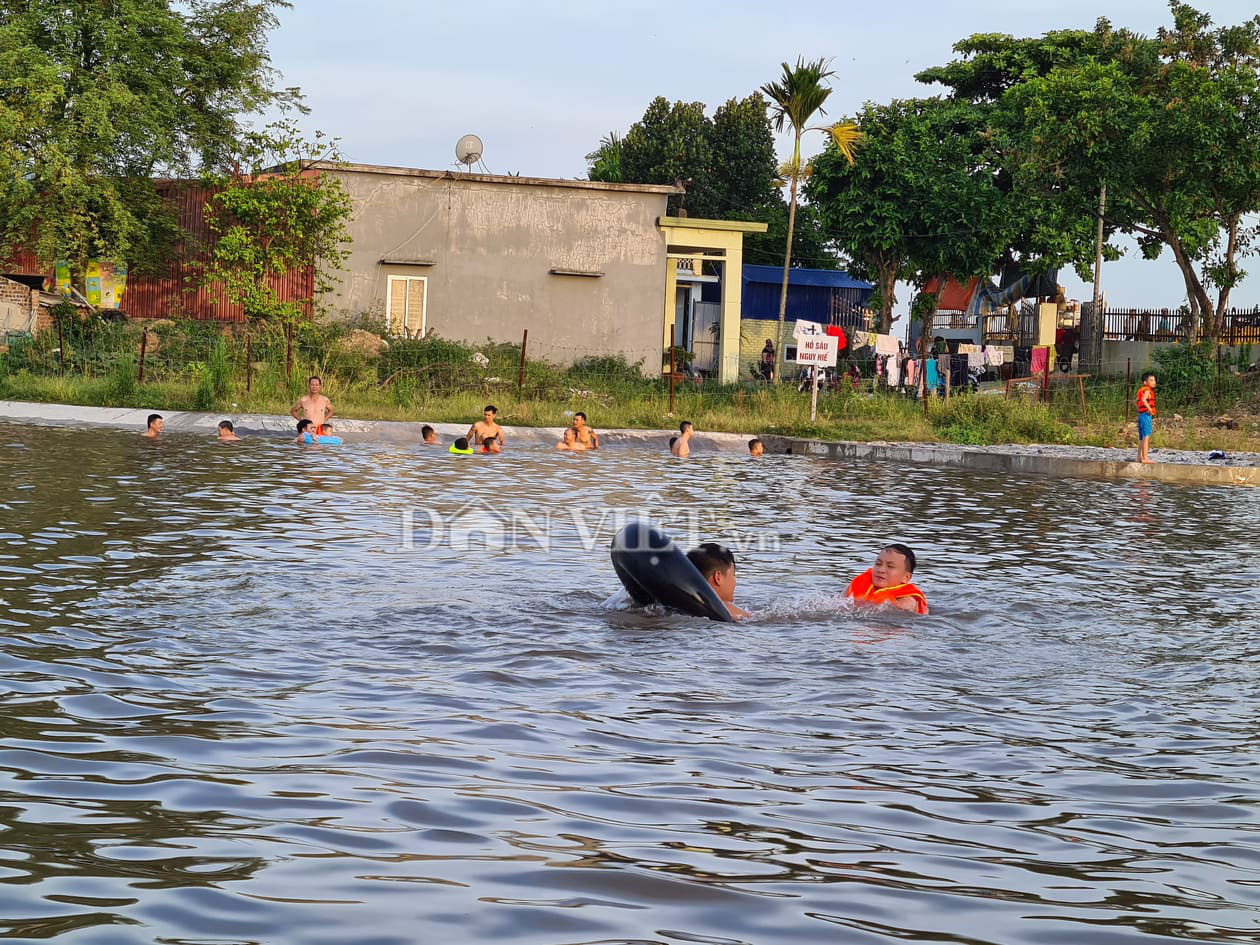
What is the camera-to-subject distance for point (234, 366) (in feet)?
84.2

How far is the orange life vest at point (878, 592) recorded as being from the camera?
29.0ft

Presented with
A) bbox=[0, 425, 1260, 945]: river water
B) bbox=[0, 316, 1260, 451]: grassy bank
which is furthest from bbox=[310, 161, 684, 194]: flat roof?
bbox=[0, 425, 1260, 945]: river water

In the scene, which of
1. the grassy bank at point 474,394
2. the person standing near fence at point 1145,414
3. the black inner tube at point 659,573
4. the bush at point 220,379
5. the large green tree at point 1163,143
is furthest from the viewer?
the large green tree at point 1163,143

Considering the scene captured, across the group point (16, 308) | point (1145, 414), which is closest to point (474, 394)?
point (1145, 414)

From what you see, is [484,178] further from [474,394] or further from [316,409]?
[316,409]

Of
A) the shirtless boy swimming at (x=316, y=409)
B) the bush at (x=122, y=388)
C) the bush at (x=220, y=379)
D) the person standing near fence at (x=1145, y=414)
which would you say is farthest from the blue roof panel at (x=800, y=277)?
the shirtless boy swimming at (x=316, y=409)

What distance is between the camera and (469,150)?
33594mm

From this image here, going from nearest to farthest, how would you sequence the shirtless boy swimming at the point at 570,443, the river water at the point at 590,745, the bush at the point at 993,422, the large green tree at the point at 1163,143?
the river water at the point at 590,745 < the shirtless boy swimming at the point at 570,443 < the bush at the point at 993,422 < the large green tree at the point at 1163,143

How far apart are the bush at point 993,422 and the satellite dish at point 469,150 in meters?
14.0

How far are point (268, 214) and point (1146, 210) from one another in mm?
23512

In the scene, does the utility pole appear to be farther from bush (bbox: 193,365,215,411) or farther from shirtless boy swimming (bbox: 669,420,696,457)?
bush (bbox: 193,365,215,411)

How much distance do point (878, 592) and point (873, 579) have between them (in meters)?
0.15

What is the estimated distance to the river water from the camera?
12.3 ft

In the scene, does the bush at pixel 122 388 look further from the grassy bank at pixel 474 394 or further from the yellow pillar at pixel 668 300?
the yellow pillar at pixel 668 300
